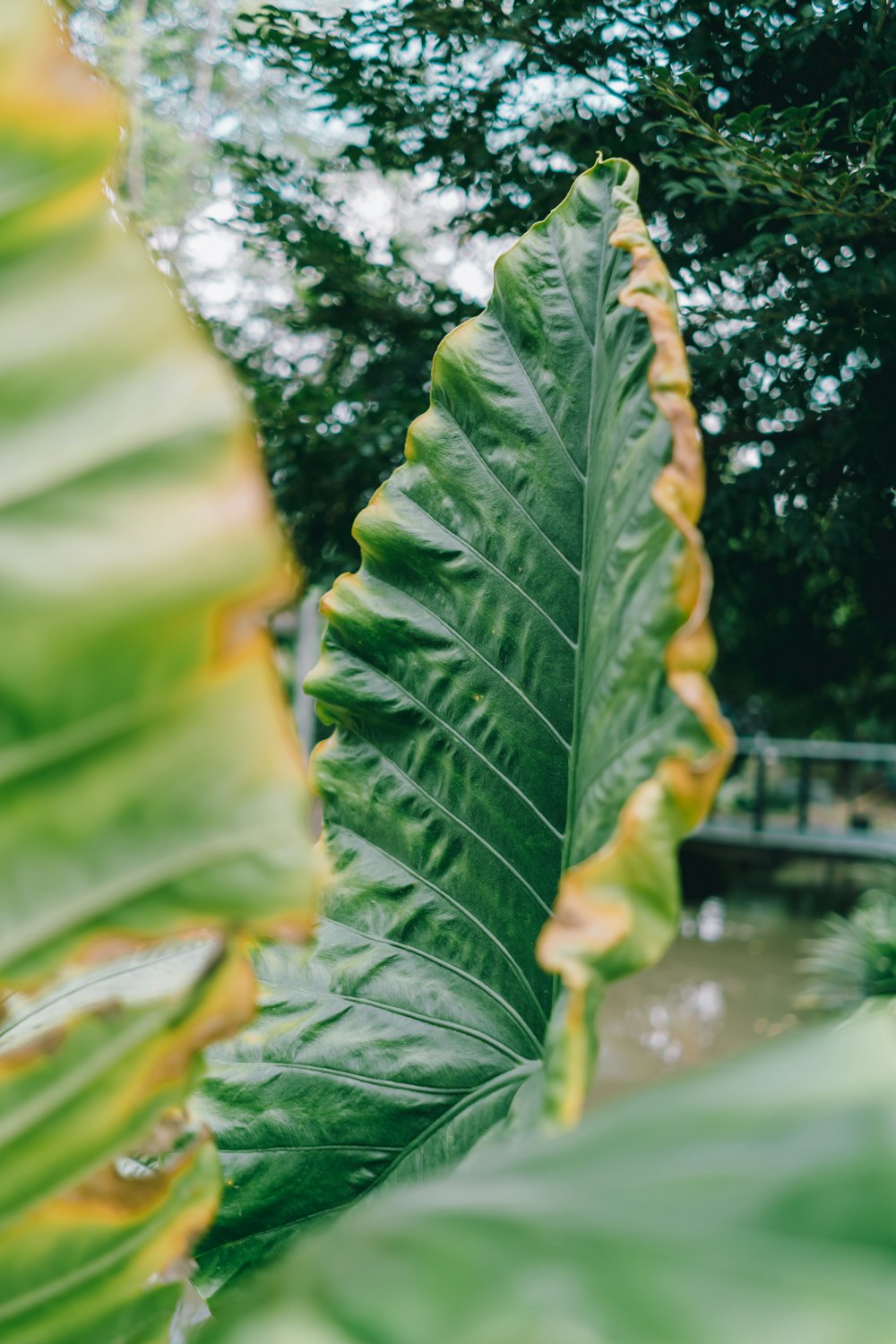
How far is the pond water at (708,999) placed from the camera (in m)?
4.28

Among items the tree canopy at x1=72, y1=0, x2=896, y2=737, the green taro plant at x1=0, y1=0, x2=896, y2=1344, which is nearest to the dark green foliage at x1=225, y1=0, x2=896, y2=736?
the tree canopy at x1=72, y1=0, x2=896, y2=737

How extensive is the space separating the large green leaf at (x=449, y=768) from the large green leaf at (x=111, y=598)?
13.2 inches

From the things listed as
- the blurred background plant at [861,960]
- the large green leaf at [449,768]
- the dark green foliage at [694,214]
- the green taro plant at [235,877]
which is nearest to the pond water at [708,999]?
the blurred background plant at [861,960]

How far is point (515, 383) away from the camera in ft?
2.41

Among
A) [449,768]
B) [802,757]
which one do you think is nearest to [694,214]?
[449,768]

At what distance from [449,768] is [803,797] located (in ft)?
22.8

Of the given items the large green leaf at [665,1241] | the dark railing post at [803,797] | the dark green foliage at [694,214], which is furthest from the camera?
the dark railing post at [803,797]

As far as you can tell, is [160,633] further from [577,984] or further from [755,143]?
[755,143]

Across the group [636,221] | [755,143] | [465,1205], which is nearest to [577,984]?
[465,1205]

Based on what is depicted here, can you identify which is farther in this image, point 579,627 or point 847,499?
point 847,499

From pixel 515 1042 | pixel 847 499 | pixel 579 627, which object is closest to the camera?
pixel 579 627

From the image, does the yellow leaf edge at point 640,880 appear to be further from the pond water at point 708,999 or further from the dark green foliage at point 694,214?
the pond water at point 708,999

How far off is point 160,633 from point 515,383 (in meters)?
0.50

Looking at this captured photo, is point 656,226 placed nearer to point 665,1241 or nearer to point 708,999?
point 665,1241
